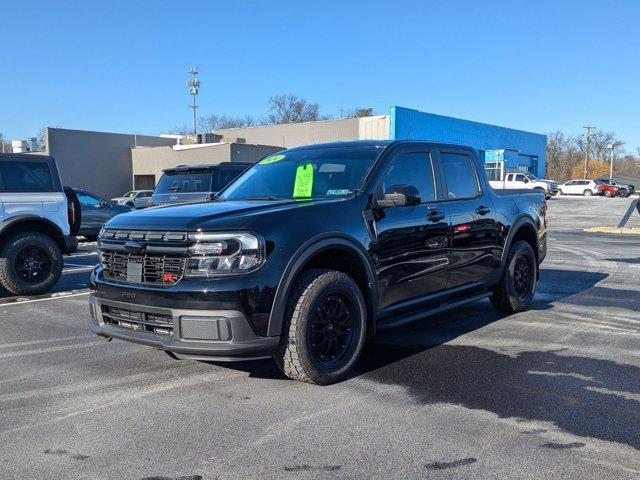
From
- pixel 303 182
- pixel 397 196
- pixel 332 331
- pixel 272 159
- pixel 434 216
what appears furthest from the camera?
pixel 272 159

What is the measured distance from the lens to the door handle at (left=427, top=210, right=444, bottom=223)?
5.44 metres

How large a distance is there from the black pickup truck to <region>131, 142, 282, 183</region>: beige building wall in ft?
99.3

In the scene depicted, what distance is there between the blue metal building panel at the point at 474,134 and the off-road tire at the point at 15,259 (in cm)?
2435

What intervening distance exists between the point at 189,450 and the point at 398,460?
1.20 m

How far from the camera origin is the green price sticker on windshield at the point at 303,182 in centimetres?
521

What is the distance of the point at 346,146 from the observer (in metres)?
5.60

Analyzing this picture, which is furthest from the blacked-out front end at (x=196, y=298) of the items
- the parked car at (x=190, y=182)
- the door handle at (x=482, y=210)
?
the parked car at (x=190, y=182)

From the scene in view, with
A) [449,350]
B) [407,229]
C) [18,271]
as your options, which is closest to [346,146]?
[407,229]

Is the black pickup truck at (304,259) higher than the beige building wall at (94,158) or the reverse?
the reverse

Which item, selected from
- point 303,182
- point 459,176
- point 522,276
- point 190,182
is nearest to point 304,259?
point 303,182

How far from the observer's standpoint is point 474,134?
50.8 m

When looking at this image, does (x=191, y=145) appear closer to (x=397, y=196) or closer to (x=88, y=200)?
(x=88, y=200)

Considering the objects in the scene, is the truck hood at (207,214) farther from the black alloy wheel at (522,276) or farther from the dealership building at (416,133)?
the dealership building at (416,133)

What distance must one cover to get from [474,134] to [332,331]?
49.0 m
